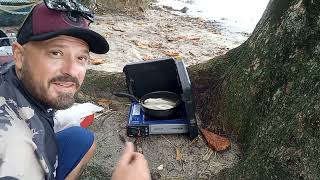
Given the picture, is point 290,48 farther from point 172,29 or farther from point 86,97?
point 172,29

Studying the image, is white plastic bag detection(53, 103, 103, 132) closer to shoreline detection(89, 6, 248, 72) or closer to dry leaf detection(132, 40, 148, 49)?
shoreline detection(89, 6, 248, 72)

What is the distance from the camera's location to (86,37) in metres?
2.11

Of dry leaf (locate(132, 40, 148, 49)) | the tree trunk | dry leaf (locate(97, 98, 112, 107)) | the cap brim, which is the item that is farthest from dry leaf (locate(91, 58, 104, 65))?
the cap brim

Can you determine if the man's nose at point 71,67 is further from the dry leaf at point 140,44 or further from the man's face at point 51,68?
the dry leaf at point 140,44

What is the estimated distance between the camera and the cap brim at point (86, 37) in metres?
1.97

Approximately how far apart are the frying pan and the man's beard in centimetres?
126

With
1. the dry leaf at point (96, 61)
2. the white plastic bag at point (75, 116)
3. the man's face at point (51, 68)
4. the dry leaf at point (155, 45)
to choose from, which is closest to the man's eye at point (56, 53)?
the man's face at point (51, 68)

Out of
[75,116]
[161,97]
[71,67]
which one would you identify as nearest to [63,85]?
[71,67]

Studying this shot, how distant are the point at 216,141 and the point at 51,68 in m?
1.61

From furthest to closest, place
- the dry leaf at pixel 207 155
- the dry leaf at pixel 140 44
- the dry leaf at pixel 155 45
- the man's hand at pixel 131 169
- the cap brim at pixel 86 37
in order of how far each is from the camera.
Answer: the dry leaf at pixel 155 45, the dry leaf at pixel 140 44, the dry leaf at pixel 207 155, the cap brim at pixel 86 37, the man's hand at pixel 131 169

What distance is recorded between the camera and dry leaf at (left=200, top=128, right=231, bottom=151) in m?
3.13

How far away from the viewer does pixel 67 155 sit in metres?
2.63

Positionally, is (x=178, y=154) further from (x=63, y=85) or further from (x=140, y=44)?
(x=140, y=44)

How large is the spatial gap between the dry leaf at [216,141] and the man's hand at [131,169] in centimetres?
146
